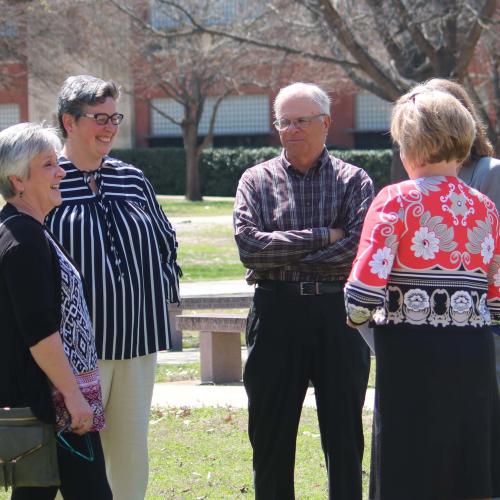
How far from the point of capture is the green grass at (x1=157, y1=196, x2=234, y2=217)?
32.3 m

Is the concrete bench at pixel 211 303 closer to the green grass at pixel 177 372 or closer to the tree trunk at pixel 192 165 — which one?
the green grass at pixel 177 372

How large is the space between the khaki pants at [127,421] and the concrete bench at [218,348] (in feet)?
13.8

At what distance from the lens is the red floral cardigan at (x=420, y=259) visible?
3.99 m

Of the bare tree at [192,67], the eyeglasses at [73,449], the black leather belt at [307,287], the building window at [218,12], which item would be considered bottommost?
the eyeglasses at [73,449]

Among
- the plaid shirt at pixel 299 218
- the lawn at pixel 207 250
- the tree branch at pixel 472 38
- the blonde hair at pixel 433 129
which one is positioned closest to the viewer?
the blonde hair at pixel 433 129

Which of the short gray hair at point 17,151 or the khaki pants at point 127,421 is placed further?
the khaki pants at point 127,421

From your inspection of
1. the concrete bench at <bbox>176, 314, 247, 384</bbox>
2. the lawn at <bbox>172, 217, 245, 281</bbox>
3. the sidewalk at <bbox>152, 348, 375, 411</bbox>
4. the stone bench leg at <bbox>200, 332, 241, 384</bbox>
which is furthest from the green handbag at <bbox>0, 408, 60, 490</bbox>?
the lawn at <bbox>172, 217, 245, 281</bbox>

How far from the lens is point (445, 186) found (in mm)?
4086

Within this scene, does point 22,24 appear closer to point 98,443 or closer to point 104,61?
point 104,61

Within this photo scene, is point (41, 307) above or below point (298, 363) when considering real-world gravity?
above

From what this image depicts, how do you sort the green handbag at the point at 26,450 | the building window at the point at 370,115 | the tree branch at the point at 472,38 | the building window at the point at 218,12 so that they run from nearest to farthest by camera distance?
the green handbag at the point at 26,450 → the tree branch at the point at 472,38 → the building window at the point at 218,12 → the building window at the point at 370,115

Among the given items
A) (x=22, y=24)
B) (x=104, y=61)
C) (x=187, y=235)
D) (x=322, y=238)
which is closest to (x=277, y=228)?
(x=322, y=238)

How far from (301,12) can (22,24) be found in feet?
28.5

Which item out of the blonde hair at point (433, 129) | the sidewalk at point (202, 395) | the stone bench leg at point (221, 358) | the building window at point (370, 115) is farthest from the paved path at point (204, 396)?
the building window at point (370, 115)
